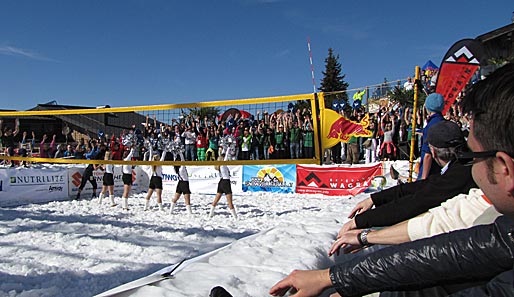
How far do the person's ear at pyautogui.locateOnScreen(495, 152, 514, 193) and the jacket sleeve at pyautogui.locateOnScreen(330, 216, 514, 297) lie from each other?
0.20m

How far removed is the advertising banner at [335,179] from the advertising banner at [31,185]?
282 inches

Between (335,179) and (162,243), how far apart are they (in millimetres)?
6801

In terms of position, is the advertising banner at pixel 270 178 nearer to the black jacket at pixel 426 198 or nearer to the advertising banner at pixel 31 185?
the advertising banner at pixel 31 185

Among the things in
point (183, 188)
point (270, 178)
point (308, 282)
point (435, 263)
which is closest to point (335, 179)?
point (270, 178)

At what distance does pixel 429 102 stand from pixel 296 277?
3079 mm

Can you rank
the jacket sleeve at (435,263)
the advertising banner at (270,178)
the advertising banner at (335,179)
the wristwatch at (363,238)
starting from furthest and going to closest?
the advertising banner at (270,178), the advertising banner at (335,179), the wristwatch at (363,238), the jacket sleeve at (435,263)

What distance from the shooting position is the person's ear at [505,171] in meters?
0.86

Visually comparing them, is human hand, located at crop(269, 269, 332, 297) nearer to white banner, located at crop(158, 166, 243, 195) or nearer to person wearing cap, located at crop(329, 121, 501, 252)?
person wearing cap, located at crop(329, 121, 501, 252)

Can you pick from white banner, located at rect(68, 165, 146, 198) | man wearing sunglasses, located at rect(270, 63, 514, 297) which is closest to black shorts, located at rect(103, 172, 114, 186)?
white banner, located at rect(68, 165, 146, 198)

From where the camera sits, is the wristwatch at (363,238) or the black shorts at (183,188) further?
the black shorts at (183,188)

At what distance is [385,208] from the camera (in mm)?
2033

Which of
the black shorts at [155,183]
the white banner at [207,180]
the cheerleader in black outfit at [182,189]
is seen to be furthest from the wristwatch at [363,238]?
the white banner at [207,180]

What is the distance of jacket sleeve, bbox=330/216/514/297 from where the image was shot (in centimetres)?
105

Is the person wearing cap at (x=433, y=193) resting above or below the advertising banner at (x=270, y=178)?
above
